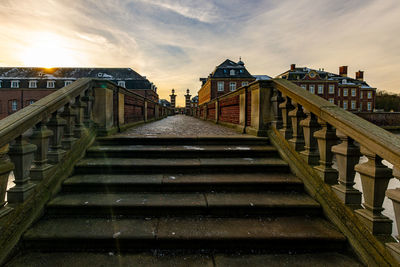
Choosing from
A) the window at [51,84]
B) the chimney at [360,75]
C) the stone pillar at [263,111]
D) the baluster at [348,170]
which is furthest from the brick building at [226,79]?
the chimney at [360,75]

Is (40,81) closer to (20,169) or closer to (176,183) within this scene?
(20,169)

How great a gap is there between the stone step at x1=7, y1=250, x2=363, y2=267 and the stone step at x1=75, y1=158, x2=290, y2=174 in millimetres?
1313

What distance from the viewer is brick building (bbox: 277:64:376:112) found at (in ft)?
145

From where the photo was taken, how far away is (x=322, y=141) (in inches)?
98.3

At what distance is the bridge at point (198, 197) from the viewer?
6.05 ft

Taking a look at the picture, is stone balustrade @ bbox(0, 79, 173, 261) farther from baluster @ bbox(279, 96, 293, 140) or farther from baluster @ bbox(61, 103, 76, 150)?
baluster @ bbox(279, 96, 293, 140)

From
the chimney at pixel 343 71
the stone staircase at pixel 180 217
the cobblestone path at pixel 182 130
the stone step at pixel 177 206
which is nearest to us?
the stone staircase at pixel 180 217

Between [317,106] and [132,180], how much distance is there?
9.33 ft

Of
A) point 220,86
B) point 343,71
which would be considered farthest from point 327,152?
point 343,71

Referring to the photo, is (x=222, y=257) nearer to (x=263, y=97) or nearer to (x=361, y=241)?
(x=361, y=241)

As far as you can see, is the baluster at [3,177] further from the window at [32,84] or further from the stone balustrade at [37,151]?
the window at [32,84]

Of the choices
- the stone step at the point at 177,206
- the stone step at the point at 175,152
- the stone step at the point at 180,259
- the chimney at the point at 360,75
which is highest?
the chimney at the point at 360,75

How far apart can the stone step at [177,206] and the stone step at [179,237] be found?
210 millimetres

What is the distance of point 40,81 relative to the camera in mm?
38094
